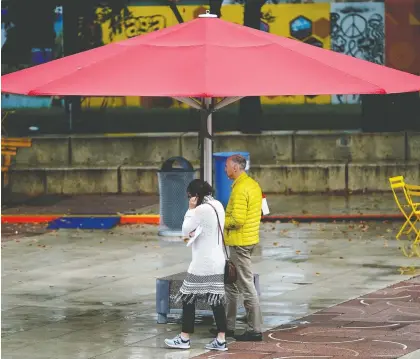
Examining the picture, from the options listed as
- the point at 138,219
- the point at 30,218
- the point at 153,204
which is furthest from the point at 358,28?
the point at 30,218

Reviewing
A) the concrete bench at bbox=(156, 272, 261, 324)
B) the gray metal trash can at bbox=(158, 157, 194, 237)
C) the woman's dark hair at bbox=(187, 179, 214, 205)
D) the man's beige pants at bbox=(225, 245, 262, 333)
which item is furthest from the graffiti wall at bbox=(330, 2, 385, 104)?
the woman's dark hair at bbox=(187, 179, 214, 205)

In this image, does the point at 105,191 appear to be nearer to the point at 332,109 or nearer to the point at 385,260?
the point at 332,109

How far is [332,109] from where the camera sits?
2670 centimetres

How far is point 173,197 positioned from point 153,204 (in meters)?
4.30

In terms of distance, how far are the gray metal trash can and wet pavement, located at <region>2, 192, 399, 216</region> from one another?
298cm

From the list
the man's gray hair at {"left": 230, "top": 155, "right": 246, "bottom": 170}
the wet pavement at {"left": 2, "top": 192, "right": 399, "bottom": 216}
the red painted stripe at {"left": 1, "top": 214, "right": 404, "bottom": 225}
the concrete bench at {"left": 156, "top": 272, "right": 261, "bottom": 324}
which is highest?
the man's gray hair at {"left": 230, "top": 155, "right": 246, "bottom": 170}

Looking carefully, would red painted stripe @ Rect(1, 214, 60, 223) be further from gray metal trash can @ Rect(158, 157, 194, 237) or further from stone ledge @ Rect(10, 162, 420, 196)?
gray metal trash can @ Rect(158, 157, 194, 237)

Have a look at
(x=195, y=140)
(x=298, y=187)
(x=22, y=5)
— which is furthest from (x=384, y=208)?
(x=22, y=5)

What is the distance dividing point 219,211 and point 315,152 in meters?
14.4

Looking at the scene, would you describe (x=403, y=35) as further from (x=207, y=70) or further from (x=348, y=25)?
(x=207, y=70)

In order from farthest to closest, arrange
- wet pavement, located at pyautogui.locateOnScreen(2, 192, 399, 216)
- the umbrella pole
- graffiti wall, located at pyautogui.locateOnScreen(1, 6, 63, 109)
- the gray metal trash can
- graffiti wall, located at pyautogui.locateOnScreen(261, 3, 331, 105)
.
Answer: graffiti wall, located at pyautogui.locateOnScreen(1, 6, 63, 109), graffiti wall, located at pyautogui.locateOnScreen(261, 3, 331, 105), wet pavement, located at pyautogui.locateOnScreen(2, 192, 399, 216), the gray metal trash can, the umbrella pole

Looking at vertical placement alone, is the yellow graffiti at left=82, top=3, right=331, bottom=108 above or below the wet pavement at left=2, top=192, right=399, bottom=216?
above

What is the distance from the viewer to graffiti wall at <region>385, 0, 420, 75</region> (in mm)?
26766

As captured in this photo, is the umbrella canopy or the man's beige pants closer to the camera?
the umbrella canopy
